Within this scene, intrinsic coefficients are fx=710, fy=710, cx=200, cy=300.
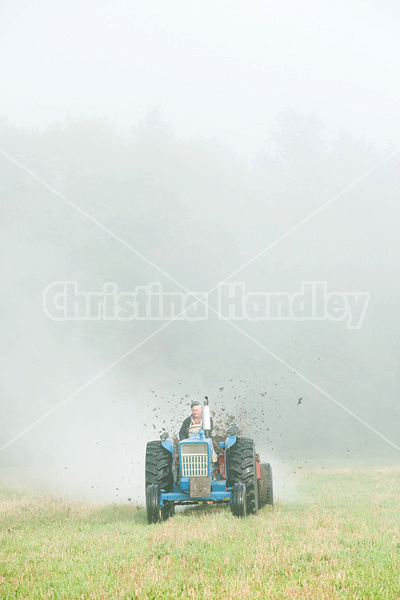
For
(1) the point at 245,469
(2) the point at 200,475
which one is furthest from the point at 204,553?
(1) the point at 245,469

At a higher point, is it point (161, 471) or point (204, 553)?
point (161, 471)

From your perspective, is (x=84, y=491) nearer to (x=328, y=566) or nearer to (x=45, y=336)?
(x=328, y=566)

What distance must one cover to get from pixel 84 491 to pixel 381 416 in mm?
34972

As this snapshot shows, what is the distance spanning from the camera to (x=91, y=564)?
7348mm

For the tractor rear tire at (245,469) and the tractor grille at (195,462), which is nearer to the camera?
the tractor grille at (195,462)

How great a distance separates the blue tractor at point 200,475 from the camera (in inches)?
426

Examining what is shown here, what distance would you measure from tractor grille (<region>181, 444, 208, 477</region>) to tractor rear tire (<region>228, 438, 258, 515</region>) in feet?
2.06

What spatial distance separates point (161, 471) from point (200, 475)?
66cm

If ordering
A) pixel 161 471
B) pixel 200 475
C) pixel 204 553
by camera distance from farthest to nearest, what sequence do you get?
pixel 161 471
pixel 200 475
pixel 204 553

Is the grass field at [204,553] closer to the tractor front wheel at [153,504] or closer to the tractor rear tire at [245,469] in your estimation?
the tractor front wheel at [153,504]

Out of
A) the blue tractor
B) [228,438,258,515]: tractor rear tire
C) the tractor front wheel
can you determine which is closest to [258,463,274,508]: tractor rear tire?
the blue tractor

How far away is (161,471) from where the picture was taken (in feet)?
37.0

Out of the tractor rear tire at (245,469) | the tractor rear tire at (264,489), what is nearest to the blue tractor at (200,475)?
the tractor rear tire at (245,469)

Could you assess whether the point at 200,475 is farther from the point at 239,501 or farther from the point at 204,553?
the point at 204,553
